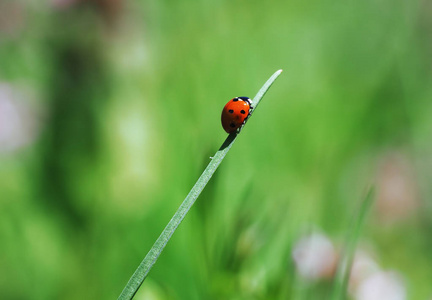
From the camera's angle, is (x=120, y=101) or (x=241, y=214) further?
(x=120, y=101)

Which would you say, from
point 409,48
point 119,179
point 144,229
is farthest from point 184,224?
point 409,48

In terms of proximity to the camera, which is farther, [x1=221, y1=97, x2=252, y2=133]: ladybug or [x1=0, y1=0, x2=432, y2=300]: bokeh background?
[x1=0, y1=0, x2=432, y2=300]: bokeh background

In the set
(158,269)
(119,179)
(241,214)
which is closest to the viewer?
(241,214)

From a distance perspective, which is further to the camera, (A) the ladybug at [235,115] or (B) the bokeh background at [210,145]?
(B) the bokeh background at [210,145]

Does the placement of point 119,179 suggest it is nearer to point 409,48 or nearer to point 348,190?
point 348,190
